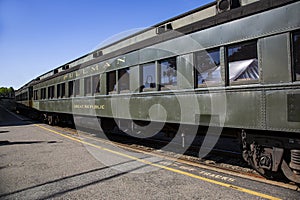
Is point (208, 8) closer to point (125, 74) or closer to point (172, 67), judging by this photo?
point (172, 67)

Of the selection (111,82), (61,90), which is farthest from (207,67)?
(61,90)

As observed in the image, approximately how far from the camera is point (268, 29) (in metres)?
3.92

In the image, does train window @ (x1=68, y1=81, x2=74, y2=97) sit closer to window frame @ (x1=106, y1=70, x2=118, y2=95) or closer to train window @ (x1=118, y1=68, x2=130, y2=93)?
window frame @ (x1=106, y1=70, x2=118, y2=95)

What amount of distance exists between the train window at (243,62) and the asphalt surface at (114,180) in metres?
1.92

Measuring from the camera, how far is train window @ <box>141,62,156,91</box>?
6.07m

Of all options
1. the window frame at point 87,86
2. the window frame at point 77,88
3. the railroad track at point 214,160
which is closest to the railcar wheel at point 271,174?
the railroad track at point 214,160

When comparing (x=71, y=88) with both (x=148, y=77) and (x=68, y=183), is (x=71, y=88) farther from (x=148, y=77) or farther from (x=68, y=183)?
(x=68, y=183)

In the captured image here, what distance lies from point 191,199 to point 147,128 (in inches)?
138

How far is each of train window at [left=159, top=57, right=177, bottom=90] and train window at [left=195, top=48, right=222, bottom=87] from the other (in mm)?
662

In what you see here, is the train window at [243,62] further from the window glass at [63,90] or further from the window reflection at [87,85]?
the window glass at [63,90]

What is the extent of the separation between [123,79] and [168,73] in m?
1.91

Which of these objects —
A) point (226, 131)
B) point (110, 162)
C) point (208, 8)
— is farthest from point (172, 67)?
point (110, 162)

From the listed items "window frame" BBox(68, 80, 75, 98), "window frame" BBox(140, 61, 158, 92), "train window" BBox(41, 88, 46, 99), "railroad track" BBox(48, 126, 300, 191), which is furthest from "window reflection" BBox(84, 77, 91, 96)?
"train window" BBox(41, 88, 46, 99)

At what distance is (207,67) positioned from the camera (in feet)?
16.0
